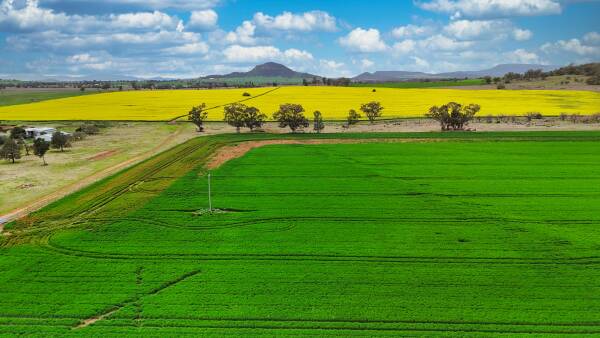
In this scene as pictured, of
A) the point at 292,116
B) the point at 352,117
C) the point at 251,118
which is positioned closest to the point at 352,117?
the point at 352,117

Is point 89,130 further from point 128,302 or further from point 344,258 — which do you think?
point 344,258

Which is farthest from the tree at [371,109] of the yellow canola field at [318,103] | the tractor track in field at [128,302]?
the tractor track in field at [128,302]

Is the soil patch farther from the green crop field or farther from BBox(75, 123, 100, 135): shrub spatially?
BBox(75, 123, 100, 135): shrub

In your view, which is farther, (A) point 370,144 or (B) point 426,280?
(A) point 370,144

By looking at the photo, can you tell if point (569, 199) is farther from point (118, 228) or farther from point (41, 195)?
point (41, 195)

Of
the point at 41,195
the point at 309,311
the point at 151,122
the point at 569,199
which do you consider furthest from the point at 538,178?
the point at 151,122

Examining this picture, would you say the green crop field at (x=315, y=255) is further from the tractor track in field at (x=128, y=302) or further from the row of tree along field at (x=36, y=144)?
the row of tree along field at (x=36, y=144)
